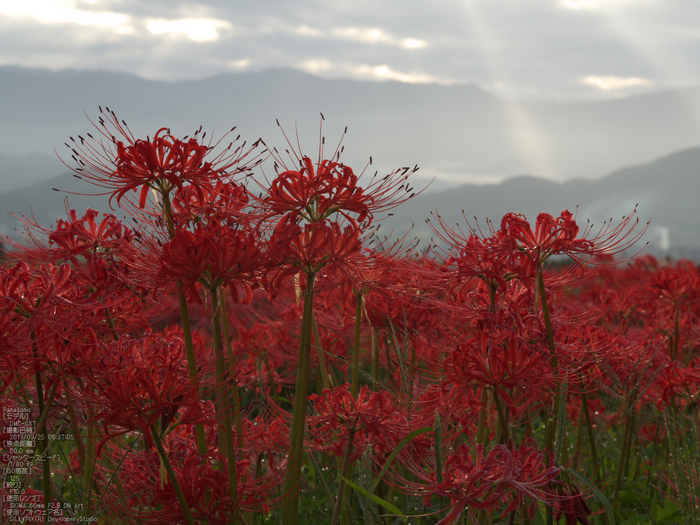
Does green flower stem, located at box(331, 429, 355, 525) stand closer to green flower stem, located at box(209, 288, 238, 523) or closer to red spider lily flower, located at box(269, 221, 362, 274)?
green flower stem, located at box(209, 288, 238, 523)

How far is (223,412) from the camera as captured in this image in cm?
258

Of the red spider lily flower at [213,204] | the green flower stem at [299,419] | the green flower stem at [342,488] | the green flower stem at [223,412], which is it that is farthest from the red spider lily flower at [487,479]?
the red spider lily flower at [213,204]

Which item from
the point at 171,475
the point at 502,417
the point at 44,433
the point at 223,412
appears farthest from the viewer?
the point at 44,433

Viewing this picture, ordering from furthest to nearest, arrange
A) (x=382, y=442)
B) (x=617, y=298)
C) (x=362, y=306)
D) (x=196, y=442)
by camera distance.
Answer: (x=617, y=298), (x=362, y=306), (x=382, y=442), (x=196, y=442)

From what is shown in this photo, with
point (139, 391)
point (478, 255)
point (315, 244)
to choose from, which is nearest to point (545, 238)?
point (478, 255)

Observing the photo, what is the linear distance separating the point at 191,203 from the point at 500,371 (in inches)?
66.9

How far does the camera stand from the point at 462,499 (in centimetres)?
208

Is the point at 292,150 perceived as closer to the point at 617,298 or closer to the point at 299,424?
the point at 299,424

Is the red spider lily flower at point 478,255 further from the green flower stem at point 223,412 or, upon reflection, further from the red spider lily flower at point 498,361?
the green flower stem at point 223,412

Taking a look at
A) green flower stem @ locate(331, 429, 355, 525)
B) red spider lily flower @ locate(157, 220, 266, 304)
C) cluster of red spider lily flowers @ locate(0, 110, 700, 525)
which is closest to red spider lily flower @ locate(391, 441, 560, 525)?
cluster of red spider lily flowers @ locate(0, 110, 700, 525)

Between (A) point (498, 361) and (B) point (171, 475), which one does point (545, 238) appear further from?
(B) point (171, 475)

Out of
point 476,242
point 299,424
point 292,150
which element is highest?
point 292,150

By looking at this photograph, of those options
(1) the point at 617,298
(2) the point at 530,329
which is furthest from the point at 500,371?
Result: (1) the point at 617,298

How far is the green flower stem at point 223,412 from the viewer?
2484 millimetres
